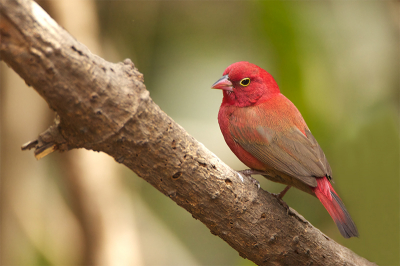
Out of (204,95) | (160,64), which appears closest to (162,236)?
(204,95)

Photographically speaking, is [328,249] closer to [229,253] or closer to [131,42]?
[229,253]

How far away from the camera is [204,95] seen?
434 centimetres

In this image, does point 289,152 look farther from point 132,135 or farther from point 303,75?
point 303,75

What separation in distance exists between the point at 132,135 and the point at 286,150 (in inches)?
47.2

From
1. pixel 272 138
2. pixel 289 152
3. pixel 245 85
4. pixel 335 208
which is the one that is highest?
pixel 245 85

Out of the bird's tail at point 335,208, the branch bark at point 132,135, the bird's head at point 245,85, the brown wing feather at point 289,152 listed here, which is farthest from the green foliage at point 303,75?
the branch bark at point 132,135

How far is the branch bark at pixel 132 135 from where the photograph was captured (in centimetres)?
128

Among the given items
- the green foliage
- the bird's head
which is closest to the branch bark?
the bird's head

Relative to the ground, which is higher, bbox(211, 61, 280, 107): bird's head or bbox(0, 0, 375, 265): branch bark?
bbox(211, 61, 280, 107): bird's head

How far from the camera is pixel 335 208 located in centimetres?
216

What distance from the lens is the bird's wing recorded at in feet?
7.35

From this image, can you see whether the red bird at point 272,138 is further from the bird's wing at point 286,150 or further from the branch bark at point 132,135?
the branch bark at point 132,135

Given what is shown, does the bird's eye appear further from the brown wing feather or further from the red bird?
the brown wing feather

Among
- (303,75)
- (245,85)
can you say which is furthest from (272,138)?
(303,75)
